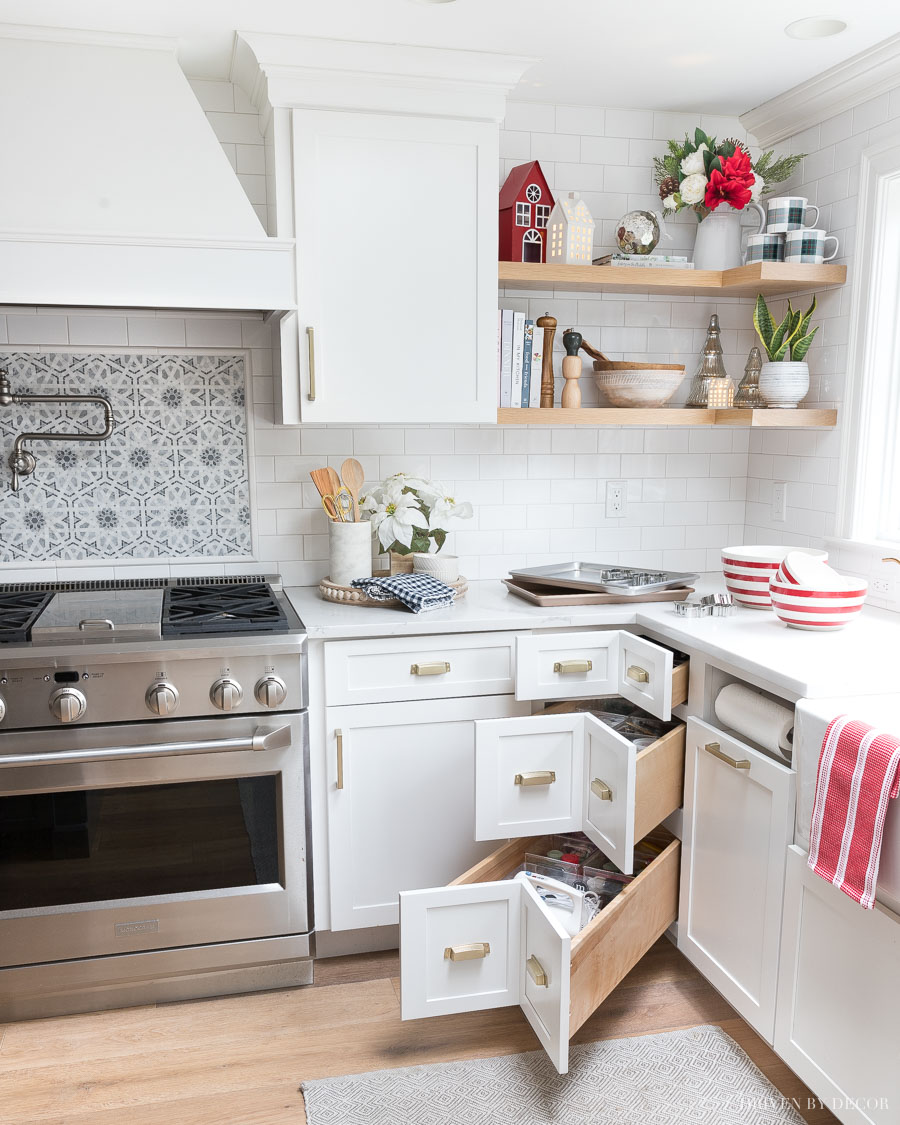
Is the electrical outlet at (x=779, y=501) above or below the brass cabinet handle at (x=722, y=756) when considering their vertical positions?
above

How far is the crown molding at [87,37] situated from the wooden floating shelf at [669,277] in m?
1.00

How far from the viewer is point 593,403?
9.84ft

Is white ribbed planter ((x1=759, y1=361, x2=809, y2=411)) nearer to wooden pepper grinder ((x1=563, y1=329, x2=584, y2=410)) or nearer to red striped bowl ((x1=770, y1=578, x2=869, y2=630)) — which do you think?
wooden pepper grinder ((x1=563, y1=329, x2=584, y2=410))

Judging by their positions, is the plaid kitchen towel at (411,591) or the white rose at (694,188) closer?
→ the plaid kitchen towel at (411,591)

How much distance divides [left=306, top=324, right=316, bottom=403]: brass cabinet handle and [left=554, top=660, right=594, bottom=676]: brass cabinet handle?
0.93 meters

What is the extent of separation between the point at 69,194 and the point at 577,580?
5.18 feet

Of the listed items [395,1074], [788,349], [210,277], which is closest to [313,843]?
[395,1074]

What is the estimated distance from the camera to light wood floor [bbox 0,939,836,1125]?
1.94 meters

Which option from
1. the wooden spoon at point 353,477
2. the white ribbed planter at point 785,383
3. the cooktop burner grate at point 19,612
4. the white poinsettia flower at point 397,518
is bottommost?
the cooktop burner grate at point 19,612

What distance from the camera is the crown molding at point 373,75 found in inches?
90.3

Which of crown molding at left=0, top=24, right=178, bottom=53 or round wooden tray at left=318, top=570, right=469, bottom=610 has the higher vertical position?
crown molding at left=0, top=24, right=178, bottom=53

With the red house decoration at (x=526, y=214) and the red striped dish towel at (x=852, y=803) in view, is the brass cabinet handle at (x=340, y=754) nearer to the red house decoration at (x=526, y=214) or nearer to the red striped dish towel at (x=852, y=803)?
the red striped dish towel at (x=852, y=803)

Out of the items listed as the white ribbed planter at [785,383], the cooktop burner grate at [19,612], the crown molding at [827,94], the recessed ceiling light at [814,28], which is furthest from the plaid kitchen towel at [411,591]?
the crown molding at [827,94]

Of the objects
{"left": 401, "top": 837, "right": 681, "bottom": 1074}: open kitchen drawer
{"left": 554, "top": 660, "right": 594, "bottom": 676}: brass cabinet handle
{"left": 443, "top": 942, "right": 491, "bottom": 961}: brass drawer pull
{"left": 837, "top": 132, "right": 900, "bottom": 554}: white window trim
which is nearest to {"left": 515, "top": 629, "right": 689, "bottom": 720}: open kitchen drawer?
{"left": 554, "top": 660, "right": 594, "bottom": 676}: brass cabinet handle
